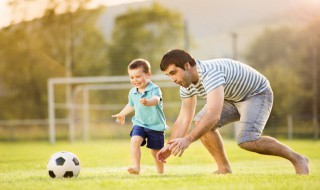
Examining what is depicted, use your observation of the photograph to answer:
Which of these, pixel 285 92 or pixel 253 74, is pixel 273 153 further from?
pixel 285 92

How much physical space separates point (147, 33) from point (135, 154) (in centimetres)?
2848

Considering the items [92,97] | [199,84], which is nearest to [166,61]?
[199,84]

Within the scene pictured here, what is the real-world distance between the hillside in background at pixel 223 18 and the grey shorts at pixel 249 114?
993 inches

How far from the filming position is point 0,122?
97.3 feet

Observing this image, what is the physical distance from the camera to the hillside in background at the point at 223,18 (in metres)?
34.1

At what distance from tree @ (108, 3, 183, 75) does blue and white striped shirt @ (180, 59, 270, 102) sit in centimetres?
2395

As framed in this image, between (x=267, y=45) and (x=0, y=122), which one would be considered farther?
(x=267, y=45)

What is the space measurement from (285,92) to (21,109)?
11.6 m

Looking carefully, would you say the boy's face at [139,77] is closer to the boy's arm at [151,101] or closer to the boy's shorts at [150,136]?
the boy's arm at [151,101]

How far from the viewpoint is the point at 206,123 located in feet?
19.7

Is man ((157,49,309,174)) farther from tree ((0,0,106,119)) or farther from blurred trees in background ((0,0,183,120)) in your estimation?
tree ((0,0,106,119))

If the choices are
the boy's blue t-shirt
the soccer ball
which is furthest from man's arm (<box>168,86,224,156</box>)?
the boy's blue t-shirt

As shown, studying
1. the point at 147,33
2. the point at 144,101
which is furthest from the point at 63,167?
the point at 147,33

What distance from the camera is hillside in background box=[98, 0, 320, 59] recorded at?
34062 mm
